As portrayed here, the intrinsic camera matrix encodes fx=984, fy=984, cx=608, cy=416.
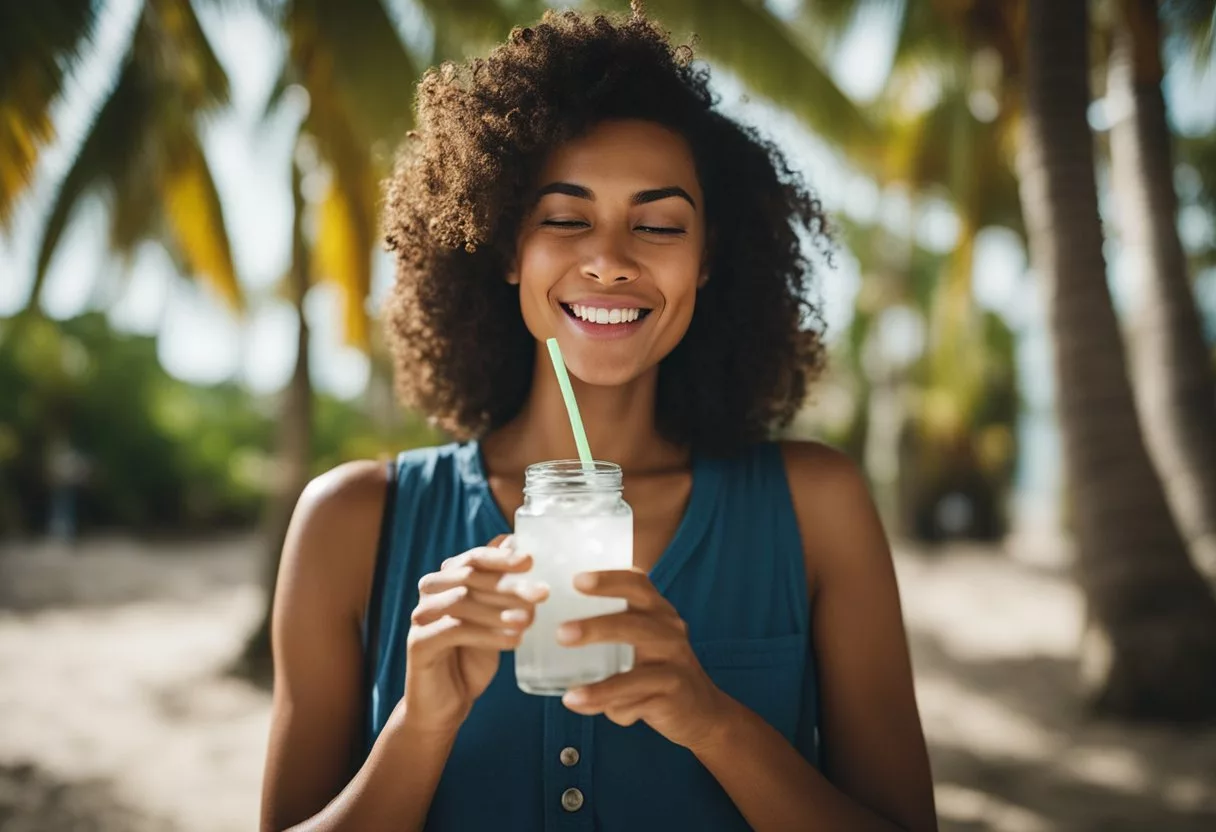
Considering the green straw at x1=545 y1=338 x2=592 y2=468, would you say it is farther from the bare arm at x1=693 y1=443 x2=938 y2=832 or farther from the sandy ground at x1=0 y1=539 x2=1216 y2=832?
the sandy ground at x1=0 y1=539 x2=1216 y2=832

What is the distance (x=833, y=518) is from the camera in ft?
5.89

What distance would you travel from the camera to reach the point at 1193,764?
206 inches

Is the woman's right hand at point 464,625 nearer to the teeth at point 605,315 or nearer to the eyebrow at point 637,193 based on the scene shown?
the teeth at point 605,315

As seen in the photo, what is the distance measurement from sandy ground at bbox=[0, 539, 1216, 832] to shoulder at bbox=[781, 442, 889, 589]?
12.6 ft

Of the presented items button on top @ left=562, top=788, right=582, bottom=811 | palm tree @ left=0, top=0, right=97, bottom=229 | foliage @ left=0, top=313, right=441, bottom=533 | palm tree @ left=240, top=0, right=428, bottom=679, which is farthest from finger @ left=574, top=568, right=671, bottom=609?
foliage @ left=0, top=313, right=441, bottom=533

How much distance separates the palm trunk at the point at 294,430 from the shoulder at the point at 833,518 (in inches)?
253

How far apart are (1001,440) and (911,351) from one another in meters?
2.40

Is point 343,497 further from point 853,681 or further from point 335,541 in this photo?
point 853,681

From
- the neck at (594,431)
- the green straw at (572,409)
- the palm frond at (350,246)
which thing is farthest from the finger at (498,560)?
the palm frond at (350,246)

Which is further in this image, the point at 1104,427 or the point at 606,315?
the point at 1104,427

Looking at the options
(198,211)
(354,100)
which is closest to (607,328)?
(354,100)

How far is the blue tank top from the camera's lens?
1.61 m

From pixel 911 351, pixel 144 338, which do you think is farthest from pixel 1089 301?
pixel 144 338

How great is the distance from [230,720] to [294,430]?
2.21 meters
